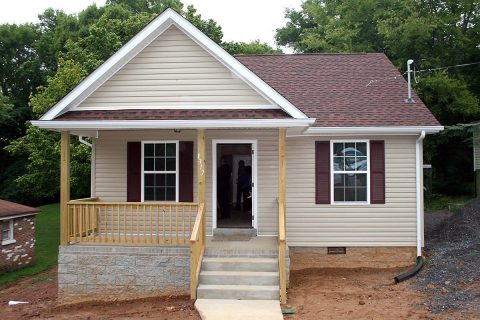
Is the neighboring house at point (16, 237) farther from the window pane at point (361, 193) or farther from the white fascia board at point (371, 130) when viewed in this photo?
the window pane at point (361, 193)

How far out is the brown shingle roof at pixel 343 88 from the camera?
39.2 ft

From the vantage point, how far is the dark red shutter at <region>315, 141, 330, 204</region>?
11883 mm

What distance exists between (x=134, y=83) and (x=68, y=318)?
485 cm

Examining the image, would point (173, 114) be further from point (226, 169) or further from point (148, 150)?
point (226, 169)

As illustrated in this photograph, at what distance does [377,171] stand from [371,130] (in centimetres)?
103

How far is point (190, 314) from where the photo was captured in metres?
8.51

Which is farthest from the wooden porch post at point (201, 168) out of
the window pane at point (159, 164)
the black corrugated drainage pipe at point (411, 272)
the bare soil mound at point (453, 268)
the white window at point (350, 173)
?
the bare soil mound at point (453, 268)

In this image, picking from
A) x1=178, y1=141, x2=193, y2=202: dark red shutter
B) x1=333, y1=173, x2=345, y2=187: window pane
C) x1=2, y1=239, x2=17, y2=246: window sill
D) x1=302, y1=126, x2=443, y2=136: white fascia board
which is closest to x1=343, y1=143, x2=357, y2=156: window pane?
x1=302, y1=126, x2=443, y2=136: white fascia board

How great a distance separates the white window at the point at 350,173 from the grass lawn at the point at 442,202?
12.3 metres

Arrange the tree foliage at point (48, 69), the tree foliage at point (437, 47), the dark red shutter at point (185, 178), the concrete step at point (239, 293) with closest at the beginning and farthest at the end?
the concrete step at point (239, 293), the dark red shutter at point (185, 178), the tree foliage at point (48, 69), the tree foliage at point (437, 47)

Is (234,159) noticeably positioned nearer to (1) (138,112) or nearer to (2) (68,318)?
(1) (138,112)

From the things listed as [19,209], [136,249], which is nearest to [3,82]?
[19,209]

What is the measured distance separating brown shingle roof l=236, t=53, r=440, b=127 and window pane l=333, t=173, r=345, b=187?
1.22 meters

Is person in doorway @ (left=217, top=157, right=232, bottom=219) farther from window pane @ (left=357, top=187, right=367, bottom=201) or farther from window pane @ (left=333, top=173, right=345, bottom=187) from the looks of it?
window pane @ (left=357, top=187, right=367, bottom=201)
